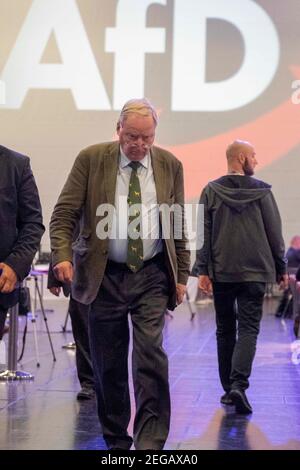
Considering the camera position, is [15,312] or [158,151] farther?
[15,312]

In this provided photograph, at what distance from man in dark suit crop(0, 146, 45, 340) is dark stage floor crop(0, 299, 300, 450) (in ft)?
2.94

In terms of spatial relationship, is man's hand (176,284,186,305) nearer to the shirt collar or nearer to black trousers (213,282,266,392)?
the shirt collar

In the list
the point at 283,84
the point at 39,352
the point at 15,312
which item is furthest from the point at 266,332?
the point at 283,84

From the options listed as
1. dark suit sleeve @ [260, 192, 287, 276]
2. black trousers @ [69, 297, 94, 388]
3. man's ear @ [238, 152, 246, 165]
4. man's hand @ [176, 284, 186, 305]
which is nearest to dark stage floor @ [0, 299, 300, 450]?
black trousers @ [69, 297, 94, 388]

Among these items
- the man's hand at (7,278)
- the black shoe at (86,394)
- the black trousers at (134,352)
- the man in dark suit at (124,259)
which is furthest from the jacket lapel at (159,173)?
the black shoe at (86,394)

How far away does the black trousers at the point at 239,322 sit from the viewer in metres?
4.22

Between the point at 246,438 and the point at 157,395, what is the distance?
2.50 feet

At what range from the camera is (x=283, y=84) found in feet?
36.9

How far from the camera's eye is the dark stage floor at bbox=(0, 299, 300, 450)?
359 centimetres

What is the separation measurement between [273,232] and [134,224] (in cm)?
140

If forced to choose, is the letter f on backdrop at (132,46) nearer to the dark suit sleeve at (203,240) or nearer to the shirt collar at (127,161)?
the dark suit sleeve at (203,240)

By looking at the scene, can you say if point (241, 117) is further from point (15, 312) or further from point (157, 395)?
point (157, 395)

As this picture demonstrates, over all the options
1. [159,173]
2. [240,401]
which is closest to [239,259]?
[240,401]

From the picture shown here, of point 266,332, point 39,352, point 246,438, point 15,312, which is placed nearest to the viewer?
point 246,438
